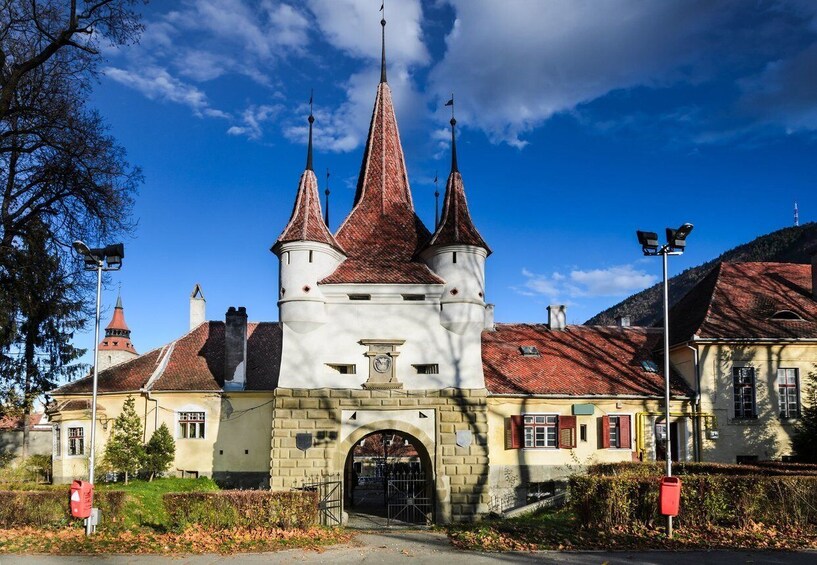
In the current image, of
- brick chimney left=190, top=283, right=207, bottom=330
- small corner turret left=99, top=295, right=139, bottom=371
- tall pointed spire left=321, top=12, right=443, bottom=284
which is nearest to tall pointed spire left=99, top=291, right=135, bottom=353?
small corner turret left=99, top=295, right=139, bottom=371

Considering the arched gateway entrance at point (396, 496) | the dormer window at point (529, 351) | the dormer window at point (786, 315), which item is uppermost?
the dormer window at point (786, 315)

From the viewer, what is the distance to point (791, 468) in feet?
64.0

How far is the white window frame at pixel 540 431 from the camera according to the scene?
25.4 meters

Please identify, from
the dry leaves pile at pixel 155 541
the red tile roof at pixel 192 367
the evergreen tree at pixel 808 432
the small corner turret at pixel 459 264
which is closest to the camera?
the dry leaves pile at pixel 155 541

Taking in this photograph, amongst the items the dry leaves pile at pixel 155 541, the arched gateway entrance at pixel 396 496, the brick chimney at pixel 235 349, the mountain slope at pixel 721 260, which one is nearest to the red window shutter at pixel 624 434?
the arched gateway entrance at pixel 396 496

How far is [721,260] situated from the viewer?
262ft

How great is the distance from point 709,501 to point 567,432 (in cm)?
1014

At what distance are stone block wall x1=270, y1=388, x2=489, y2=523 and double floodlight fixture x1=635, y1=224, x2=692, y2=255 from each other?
7729mm

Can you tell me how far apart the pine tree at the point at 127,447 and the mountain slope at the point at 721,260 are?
57.2m

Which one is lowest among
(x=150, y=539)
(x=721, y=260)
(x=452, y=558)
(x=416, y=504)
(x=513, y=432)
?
(x=416, y=504)

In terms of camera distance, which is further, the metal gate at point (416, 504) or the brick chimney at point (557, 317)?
the brick chimney at point (557, 317)

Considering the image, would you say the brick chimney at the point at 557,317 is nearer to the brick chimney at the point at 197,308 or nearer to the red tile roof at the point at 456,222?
the red tile roof at the point at 456,222

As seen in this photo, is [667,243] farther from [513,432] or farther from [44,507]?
[44,507]

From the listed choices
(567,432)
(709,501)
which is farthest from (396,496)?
(709,501)
